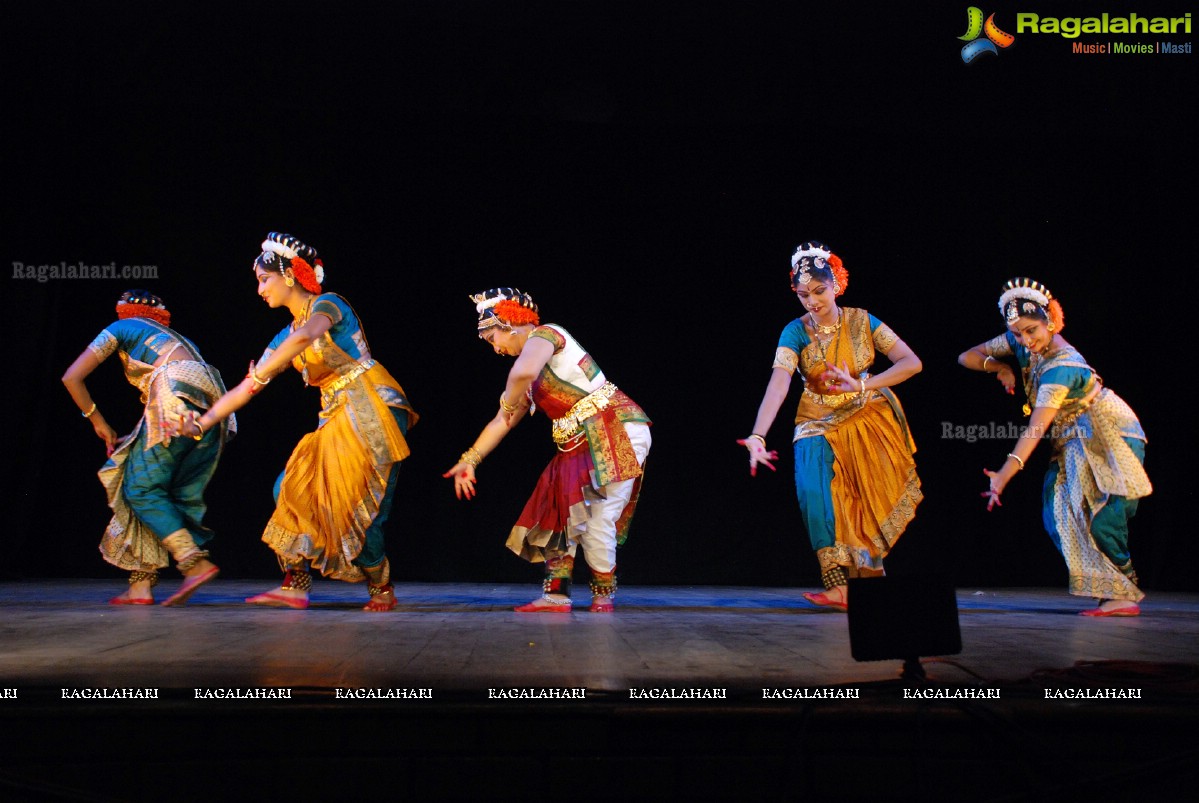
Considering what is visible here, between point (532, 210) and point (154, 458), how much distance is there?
96.3 inches

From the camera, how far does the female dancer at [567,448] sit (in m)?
3.62

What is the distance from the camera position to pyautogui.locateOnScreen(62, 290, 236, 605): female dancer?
377 centimetres

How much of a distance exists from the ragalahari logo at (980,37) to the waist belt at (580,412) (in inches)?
125

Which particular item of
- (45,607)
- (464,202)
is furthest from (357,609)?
(464,202)

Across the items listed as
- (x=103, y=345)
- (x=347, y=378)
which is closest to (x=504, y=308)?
(x=347, y=378)

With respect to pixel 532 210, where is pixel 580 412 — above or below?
below

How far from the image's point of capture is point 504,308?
3783 mm

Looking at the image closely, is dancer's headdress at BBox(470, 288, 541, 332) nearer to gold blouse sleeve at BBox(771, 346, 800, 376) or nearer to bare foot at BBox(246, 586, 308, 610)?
gold blouse sleeve at BBox(771, 346, 800, 376)

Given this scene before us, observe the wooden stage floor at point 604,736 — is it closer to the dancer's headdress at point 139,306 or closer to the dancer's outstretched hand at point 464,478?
the dancer's outstretched hand at point 464,478

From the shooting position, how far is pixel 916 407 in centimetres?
557

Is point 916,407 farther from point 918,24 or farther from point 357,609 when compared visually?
point 357,609

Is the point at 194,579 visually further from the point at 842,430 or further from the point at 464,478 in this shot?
the point at 842,430

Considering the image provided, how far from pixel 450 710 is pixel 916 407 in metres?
4.35

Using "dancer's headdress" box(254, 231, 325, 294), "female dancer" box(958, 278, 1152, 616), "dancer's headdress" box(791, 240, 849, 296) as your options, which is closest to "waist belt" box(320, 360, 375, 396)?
"dancer's headdress" box(254, 231, 325, 294)
